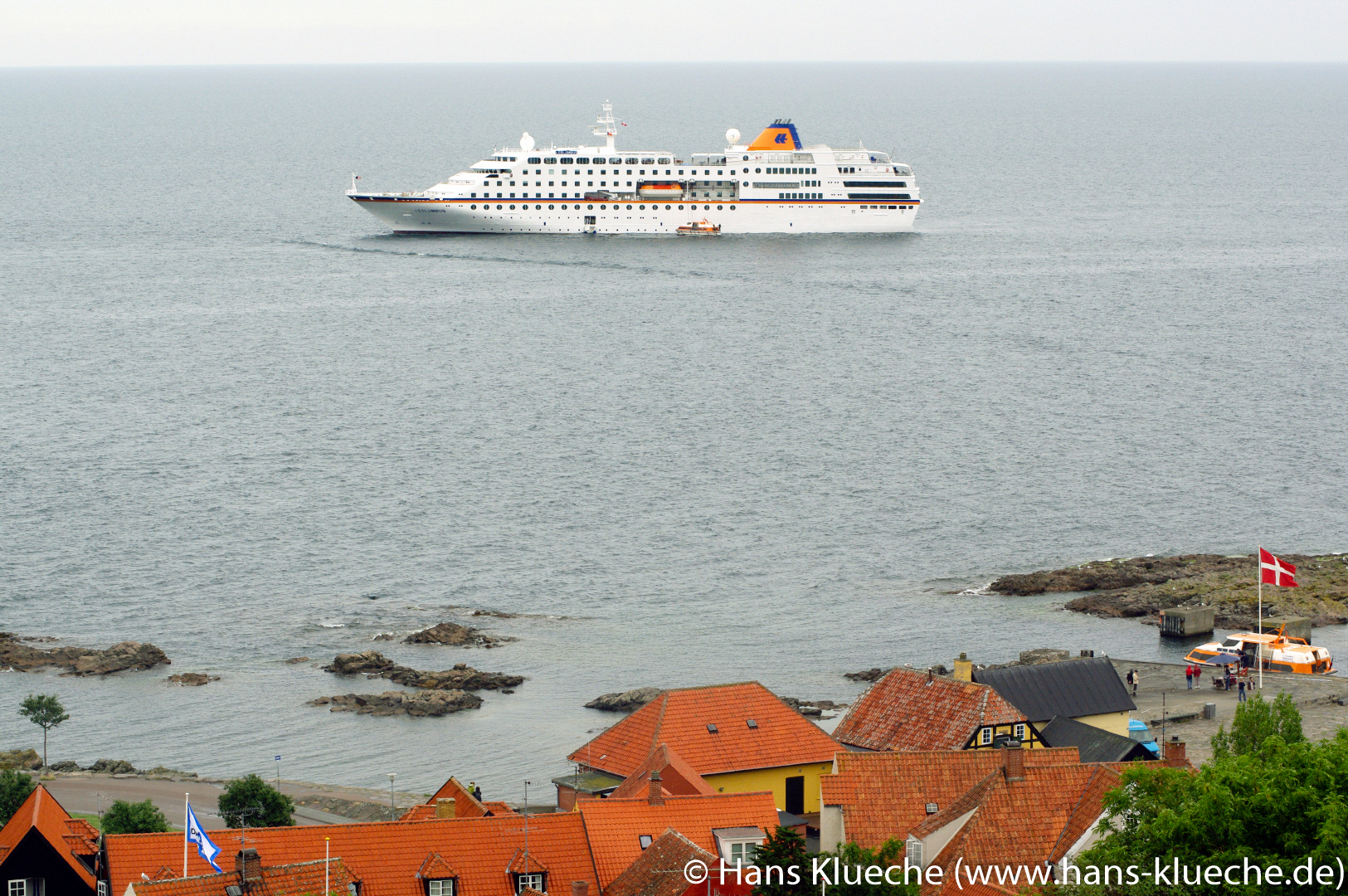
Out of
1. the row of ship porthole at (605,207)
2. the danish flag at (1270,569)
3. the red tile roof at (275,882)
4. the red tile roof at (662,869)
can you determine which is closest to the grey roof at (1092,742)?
the red tile roof at (662,869)

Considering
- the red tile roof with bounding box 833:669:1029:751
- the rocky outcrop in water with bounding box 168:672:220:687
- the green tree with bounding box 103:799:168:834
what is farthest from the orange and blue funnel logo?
the green tree with bounding box 103:799:168:834

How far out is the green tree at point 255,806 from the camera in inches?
1542

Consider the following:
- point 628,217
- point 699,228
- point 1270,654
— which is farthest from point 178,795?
point 699,228

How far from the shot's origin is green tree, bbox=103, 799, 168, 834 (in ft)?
124

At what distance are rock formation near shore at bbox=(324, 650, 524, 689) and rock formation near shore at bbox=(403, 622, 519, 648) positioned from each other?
2.12 metres

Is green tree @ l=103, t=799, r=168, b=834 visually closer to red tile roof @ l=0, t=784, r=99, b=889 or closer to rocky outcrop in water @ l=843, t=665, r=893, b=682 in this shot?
red tile roof @ l=0, t=784, r=99, b=889

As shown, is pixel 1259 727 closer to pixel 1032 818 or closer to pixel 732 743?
pixel 1032 818

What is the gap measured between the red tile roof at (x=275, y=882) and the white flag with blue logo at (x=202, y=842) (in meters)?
0.28

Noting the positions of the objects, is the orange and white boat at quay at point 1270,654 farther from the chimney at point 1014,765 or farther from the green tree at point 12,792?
the green tree at point 12,792

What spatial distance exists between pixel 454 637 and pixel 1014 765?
96.5 ft

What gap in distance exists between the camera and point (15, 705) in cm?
5219

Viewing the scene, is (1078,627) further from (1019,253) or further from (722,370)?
(1019,253)

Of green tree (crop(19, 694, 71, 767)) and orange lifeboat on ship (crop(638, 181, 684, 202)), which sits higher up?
orange lifeboat on ship (crop(638, 181, 684, 202))

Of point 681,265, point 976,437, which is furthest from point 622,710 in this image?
point 681,265
